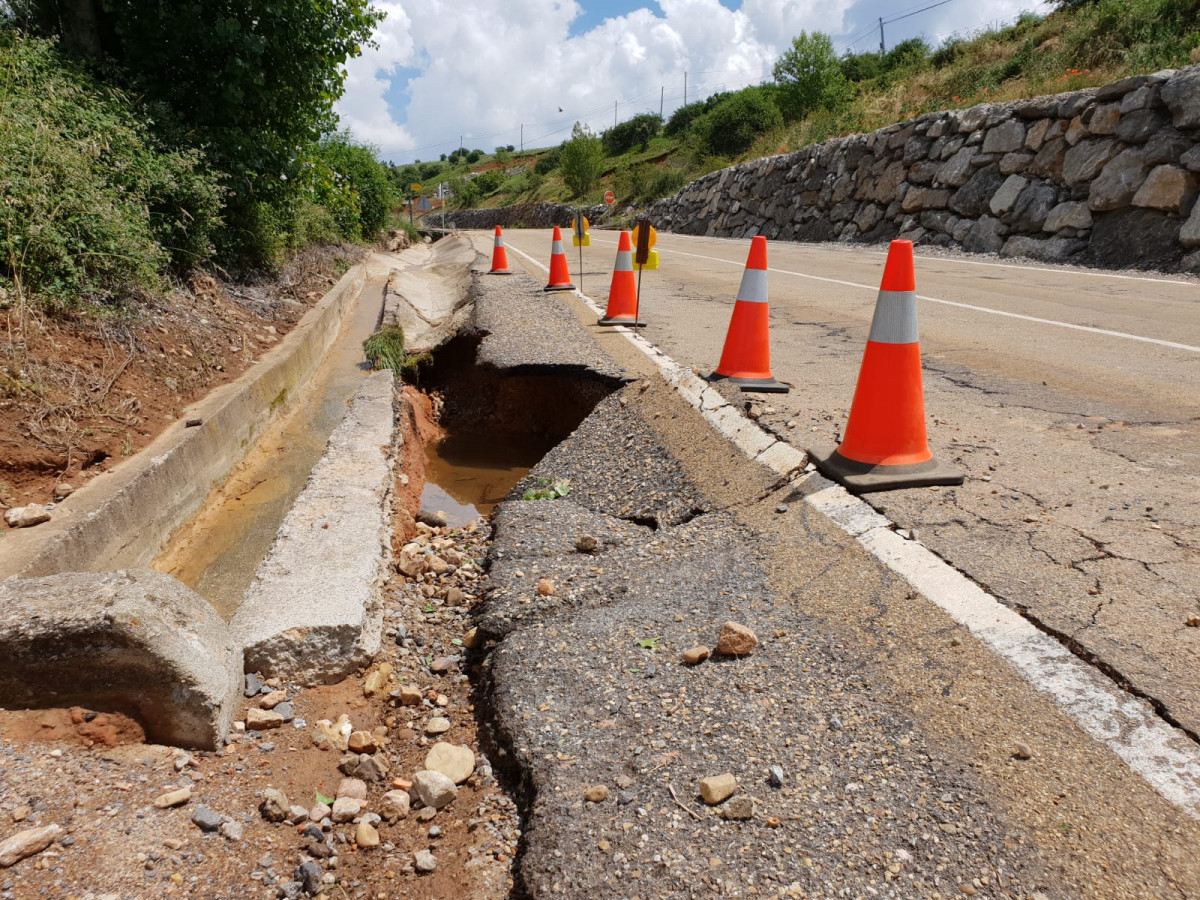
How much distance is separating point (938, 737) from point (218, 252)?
790 centimetres

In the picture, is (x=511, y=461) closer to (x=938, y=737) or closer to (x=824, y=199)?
(x=938, y=737)

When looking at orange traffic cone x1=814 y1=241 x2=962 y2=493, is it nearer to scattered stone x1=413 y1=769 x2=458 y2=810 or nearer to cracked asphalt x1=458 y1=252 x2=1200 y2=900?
cracked asphalt x1=458 y1=252 x2=1200 y2=900

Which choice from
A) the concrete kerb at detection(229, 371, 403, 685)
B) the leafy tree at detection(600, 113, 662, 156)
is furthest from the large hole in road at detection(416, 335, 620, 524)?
the leafy tree at detection(600, 113, 662, 156)

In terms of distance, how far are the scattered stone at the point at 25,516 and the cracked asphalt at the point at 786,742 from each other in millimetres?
1885

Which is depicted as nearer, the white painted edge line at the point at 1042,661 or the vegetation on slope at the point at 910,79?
the white painted edge line at the point at 1042,661

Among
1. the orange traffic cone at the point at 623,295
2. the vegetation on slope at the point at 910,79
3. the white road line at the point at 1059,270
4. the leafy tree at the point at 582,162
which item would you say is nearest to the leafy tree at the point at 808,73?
the vegetation on slope at the point at 910,79

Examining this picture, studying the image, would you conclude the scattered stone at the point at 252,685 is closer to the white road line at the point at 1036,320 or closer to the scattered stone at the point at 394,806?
the scattered stone at the point at 394,806

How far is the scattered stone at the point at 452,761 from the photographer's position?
7.66ft

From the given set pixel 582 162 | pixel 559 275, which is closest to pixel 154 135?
pixel 559 275

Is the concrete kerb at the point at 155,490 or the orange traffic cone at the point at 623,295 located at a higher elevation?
the orange traffic cone at the point at 623,295

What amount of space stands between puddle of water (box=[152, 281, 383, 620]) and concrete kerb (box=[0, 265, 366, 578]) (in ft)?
0.31

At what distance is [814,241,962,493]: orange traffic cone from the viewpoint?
3215mm

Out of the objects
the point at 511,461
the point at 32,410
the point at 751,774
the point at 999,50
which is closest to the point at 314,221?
the point at 511,461

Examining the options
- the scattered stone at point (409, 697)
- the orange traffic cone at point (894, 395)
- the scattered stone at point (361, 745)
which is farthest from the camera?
the orange traffic cone at point (894, 395)
